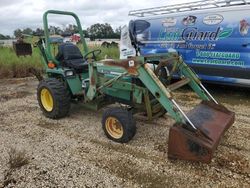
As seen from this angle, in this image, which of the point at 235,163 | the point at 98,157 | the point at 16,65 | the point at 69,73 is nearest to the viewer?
the point at 235,163

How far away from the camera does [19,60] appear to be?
407 inches

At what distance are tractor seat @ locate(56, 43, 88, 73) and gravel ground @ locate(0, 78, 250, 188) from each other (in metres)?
0.96

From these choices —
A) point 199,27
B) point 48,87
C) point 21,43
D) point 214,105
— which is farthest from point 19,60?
point 214,105

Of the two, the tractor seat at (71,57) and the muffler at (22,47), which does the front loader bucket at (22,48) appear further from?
the tractor seat at (71,57)

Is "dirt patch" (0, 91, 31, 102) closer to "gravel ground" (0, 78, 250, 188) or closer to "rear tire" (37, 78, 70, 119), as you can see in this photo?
"gravel ground" (0, 78, 250, 188)

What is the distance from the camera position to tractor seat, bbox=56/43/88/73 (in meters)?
5.29

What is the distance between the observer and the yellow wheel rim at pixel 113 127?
4306 mm

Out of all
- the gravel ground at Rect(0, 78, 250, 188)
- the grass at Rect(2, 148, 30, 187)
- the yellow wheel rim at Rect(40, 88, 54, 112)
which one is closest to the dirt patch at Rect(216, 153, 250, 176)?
the gravel ground at Rect(0, 78, 250, 188)

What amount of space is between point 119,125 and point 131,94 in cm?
53

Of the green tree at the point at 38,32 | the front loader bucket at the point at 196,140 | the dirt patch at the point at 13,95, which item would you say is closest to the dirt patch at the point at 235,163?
the front loader bucket at the point at 196,140

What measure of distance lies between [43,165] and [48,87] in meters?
1.85

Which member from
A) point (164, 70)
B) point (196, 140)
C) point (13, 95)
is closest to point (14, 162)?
point (196, 140)

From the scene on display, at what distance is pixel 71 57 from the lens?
5422 millimetres

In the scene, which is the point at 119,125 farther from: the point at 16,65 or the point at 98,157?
the point at 16,65
